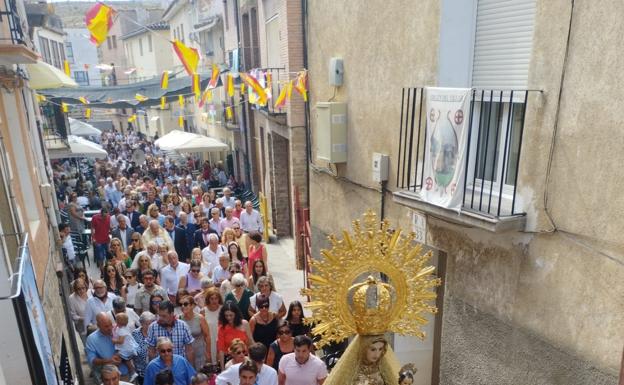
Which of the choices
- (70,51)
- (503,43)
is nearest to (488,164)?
(503,43)

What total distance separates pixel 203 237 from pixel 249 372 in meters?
5.28

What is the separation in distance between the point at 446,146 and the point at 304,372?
8.10 ft

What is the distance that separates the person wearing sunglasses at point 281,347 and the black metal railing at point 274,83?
6.93 meters

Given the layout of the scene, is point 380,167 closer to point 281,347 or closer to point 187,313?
point 281,347

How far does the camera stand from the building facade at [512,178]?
3986 millimetres

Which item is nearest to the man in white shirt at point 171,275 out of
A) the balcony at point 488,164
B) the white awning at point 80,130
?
the balcony at point 488,164

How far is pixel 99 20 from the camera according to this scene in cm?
752

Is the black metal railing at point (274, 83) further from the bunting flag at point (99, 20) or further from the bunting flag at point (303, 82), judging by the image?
the bunting flag at point (99, 20)

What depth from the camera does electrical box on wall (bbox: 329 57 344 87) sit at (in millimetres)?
7441

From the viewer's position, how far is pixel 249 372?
14.3 ft

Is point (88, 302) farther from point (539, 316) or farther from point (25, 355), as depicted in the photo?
point (539, 316)

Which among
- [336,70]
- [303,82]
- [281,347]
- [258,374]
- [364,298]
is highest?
[336,70]

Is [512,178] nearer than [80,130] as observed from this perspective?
Yes

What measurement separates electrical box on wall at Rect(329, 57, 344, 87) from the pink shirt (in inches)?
163
